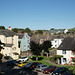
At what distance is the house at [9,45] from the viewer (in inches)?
1884

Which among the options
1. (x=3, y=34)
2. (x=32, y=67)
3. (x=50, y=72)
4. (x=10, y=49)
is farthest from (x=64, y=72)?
(x=3, y=34)

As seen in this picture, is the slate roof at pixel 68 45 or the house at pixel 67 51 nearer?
the house at pixel 67 51

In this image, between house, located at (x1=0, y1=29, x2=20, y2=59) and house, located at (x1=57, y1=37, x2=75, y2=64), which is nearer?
house, located at (x1=57, y1=37, x2=75, y2=64)

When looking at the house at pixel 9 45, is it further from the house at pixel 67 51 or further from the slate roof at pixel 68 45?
the slate roof at pixel 68 45

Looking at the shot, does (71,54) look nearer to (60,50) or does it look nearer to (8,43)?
(60,50)

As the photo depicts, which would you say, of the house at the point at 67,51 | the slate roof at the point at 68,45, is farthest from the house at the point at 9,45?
the slate roof at the point at 68,45

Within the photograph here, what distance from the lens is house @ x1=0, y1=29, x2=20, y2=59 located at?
47.8 m

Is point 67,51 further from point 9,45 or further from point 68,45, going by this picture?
point 9,45

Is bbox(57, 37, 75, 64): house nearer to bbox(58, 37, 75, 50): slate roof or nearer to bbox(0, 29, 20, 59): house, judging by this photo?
bbox(58, 37, 75, 50): slate roof

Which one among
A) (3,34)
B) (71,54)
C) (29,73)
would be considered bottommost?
(29,73)

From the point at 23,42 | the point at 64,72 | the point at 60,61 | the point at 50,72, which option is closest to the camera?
the point at 64,72

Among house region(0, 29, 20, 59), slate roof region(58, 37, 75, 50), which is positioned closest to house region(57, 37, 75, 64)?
slate roof region(58, 37, 75, 50)

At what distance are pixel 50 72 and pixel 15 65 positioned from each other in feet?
38.2

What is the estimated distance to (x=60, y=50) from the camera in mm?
Answer: 38156
